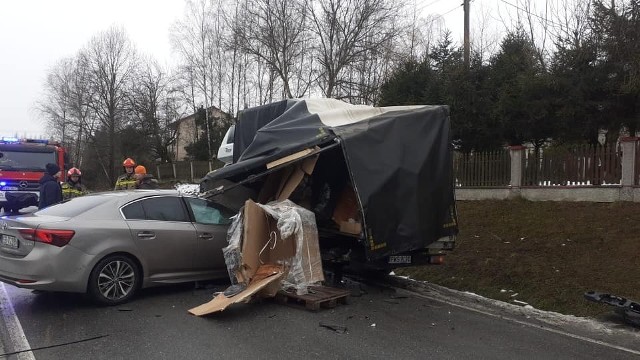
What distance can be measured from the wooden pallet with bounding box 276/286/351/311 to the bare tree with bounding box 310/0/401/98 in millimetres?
23075

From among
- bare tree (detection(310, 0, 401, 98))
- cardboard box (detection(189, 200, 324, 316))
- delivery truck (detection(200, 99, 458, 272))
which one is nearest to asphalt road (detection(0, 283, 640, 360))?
cardboard box (detection(189, 200, 324, 316))

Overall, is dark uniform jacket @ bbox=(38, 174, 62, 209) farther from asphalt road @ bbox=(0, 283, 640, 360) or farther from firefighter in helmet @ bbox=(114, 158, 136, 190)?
asphalt road @ bbox=(0, 283, 640, 360)

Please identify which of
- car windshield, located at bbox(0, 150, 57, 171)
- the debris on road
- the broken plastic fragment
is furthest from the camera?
car windshield, located at bbox(0, 150, 57, 171)

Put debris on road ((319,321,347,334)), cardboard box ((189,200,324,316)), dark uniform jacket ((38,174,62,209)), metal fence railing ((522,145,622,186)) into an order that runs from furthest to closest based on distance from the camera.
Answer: metal fence railing ((522,145,622,186))
dark uniform jacket ((38,174,62,209))
cardboard box ((189,200,324,316))
debris on road ((319,321,347,334))

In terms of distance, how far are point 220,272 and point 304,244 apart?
1.55m

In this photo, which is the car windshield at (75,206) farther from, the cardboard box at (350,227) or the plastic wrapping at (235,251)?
the cardboard box at (350,227)

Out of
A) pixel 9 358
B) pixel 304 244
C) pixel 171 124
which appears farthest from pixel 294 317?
pixel 171 124

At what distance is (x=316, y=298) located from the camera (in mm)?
6215

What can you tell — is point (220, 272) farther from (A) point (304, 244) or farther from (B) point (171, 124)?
(B) point (171, 124)

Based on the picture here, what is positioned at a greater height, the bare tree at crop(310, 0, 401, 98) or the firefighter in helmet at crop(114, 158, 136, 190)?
the bare tree at crop(310, 0, 401, 98)

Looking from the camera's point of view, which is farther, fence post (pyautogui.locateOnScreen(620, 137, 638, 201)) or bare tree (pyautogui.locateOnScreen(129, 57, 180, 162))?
bare tree (pyautogui.locateOnScreen(129, 57, 180, 162))

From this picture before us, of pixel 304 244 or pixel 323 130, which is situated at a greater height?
pixel 323 130

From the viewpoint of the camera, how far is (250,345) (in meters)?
4.91

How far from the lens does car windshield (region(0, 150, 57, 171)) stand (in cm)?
1576
